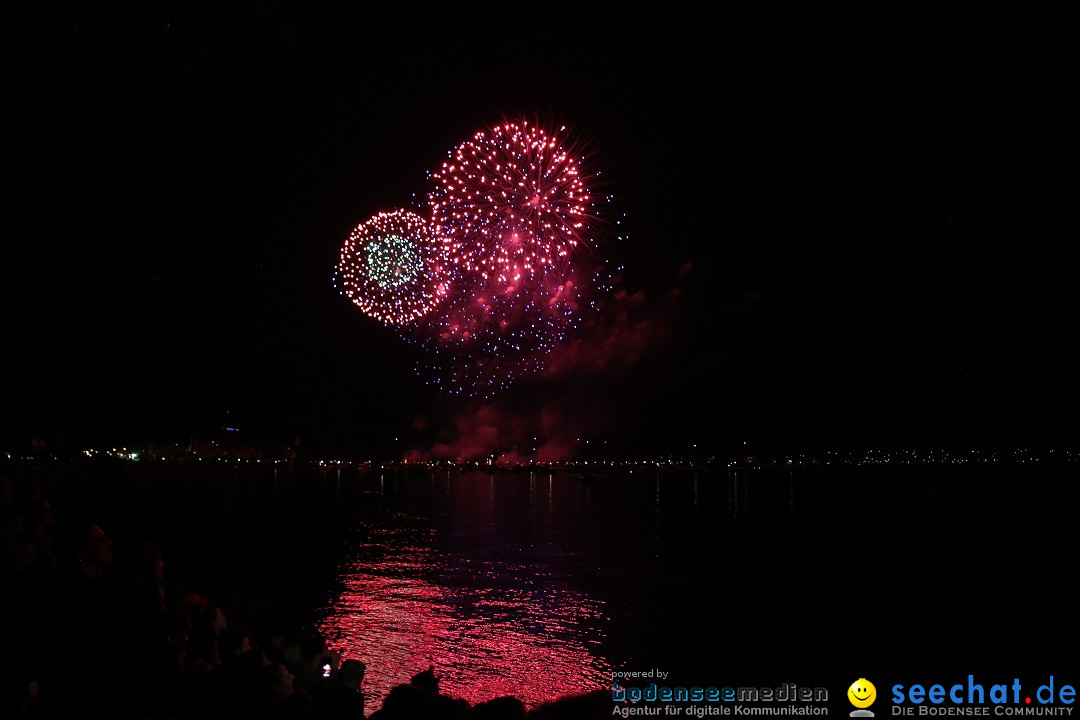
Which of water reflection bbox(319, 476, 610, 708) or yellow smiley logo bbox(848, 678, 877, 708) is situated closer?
yellow smiley logo bbox(848, 678, 877, 708)

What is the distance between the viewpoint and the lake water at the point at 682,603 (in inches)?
582

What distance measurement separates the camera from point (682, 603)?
21.2 m

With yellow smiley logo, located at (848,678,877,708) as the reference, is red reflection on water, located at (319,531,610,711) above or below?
below

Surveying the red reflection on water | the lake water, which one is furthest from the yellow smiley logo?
the red reflection on water

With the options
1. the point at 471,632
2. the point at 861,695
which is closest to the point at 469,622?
the point at 471,632

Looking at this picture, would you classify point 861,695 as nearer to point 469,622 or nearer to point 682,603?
point 469,622

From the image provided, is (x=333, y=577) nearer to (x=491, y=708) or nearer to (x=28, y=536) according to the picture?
(x=28, y=536)

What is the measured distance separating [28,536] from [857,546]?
1446 inches

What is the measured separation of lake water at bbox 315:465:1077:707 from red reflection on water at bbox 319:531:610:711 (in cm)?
5

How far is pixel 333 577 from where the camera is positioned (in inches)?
930

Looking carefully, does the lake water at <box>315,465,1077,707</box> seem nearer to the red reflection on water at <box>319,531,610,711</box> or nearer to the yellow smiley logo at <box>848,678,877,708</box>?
the red reflection on water at <box>319,531,610,711</box>

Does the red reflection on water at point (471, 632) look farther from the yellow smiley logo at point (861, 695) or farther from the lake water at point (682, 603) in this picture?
the yellow smiley logo at point (861, 695)

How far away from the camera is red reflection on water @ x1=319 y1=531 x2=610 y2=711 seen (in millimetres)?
13023

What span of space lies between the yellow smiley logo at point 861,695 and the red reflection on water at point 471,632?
3.90 meters
